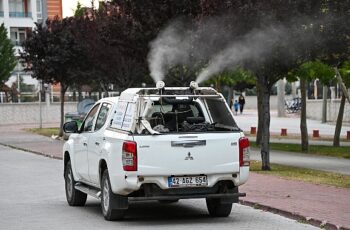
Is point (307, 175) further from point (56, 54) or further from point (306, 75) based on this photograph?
point (56, 54)

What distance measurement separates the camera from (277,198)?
14.2 metres

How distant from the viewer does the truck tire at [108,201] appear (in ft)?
39.0

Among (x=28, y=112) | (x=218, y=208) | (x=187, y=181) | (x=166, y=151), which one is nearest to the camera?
(x=166, y=151)

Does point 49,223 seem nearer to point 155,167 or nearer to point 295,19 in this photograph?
point 155,167

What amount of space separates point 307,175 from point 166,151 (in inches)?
321

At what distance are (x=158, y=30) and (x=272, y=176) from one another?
9.51 m

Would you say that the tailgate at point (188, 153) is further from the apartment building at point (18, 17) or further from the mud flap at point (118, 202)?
the apartment building at point (18, 17)

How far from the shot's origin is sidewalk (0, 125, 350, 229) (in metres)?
11.7

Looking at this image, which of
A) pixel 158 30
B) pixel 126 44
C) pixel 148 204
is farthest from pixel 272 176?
pixel 126 44

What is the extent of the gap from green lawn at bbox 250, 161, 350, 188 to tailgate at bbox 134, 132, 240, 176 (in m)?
5.05

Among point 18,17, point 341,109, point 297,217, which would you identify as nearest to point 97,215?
point 297,217

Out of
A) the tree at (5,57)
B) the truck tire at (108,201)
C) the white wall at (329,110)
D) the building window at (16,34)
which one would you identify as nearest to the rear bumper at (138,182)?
the truck tire at (108,201)

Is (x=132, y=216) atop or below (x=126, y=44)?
below

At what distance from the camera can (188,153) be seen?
37.9 feet
